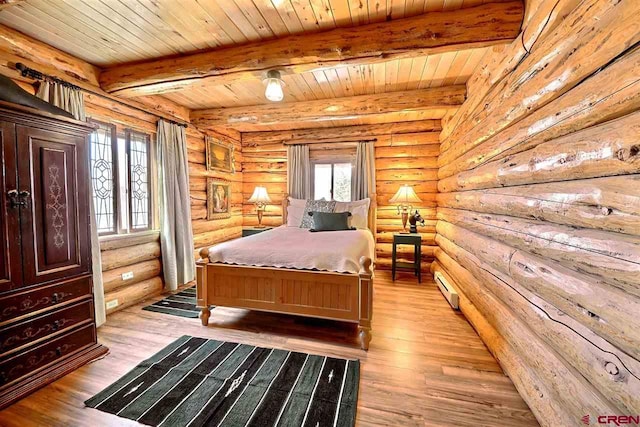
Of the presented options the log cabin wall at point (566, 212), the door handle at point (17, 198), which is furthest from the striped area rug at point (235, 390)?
the door handle at point (17, 198)

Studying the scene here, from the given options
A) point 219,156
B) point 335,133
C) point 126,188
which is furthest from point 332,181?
point 126,188

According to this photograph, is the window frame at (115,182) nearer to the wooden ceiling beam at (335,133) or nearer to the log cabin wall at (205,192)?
the log cabin wall at (205,192)

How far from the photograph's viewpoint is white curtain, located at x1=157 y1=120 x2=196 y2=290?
3.36m

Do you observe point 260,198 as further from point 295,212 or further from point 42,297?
point 42,297

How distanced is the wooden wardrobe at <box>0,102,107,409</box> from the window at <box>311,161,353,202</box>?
11.0 ft

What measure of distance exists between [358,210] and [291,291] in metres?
2.08

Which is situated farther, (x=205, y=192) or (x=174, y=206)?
(x=205, y=192)

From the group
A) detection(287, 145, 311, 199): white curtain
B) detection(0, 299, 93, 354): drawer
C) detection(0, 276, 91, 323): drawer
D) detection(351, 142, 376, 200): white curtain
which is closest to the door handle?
detection(0, 276, 91, 323): drawer

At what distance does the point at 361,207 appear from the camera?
4.18m

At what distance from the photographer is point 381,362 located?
6.57 ft

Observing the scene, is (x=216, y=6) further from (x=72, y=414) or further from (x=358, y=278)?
(x=72, y=414)

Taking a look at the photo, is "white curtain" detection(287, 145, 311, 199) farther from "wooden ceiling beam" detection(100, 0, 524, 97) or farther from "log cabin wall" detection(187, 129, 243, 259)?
"wooden ceiling beam" detection(100, 0, 524, 97)

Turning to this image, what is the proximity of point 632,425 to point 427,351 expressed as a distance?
1.31 meters

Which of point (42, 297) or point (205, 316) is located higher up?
point (42, 297)
